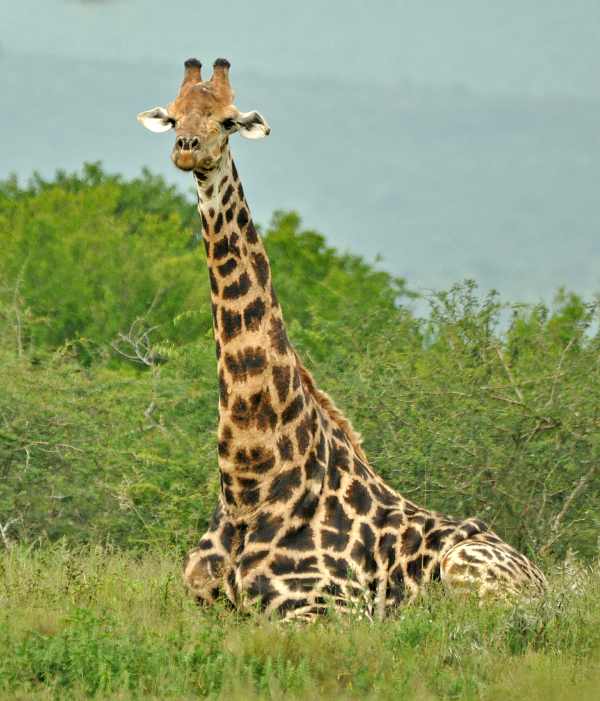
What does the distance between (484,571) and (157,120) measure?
309 cm

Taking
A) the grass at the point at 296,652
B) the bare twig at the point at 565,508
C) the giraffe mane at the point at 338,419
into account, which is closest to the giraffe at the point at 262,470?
the grass at the point at 296,652

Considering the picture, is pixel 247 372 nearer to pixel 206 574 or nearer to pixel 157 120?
pixel 206 574

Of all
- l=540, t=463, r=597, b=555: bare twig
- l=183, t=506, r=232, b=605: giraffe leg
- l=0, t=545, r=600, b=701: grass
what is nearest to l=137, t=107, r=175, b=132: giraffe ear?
l=183, t=506, r=232, b=605: giraffe leg

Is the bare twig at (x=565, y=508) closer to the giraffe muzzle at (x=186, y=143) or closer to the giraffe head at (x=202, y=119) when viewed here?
the giraffe head at (x=202, y=119)

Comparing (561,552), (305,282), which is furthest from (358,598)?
(305,282)

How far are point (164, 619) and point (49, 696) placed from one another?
1.62 m

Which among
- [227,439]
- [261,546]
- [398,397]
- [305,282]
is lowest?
[261,546]

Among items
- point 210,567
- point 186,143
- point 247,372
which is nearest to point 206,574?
point 210,567

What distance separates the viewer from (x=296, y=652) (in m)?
6.84

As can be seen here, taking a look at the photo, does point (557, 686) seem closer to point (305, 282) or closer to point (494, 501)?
point (494, 501)

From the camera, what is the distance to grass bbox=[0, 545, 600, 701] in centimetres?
634

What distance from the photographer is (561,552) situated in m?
11.6

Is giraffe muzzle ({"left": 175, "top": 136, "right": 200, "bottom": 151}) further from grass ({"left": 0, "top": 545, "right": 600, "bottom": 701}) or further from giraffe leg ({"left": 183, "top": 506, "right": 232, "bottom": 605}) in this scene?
grass ({"left": 0, "top": 545, "right": 600, "bottom": 701})

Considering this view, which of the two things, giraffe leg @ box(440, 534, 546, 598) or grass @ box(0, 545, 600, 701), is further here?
giraffe leg @ box(440, 534, 546, 598)
